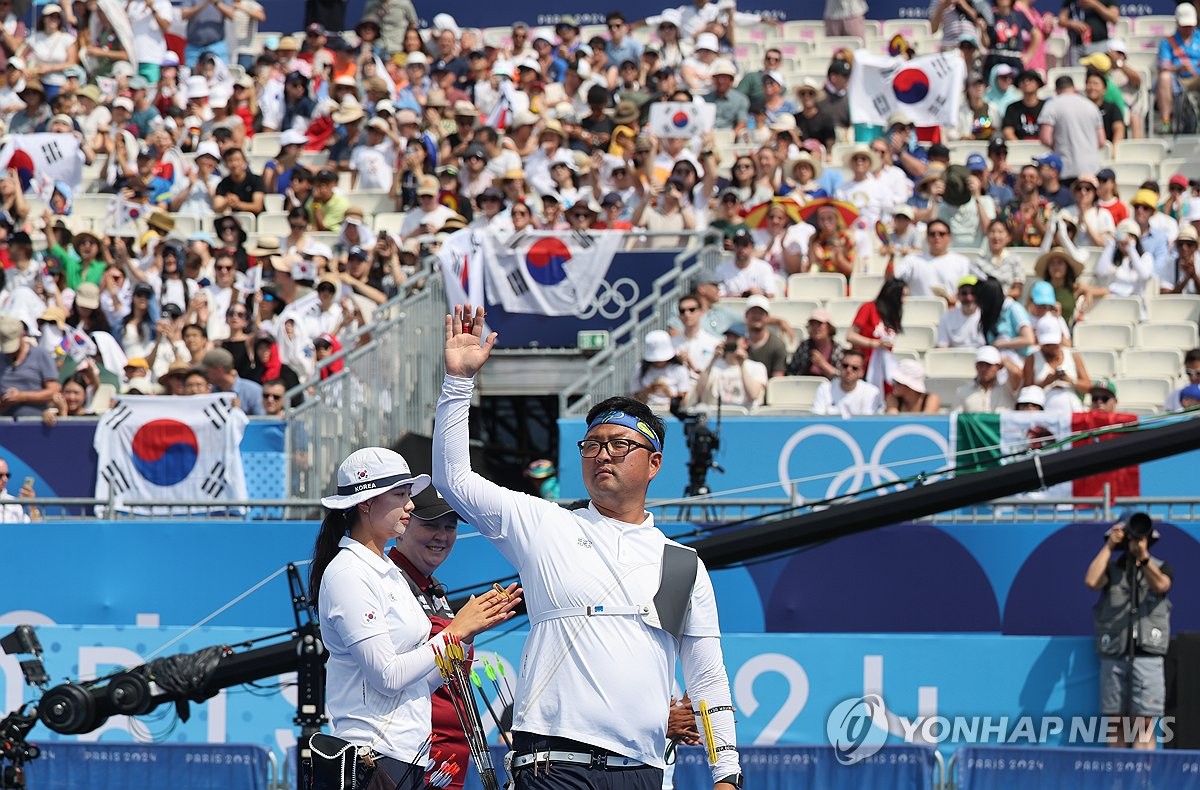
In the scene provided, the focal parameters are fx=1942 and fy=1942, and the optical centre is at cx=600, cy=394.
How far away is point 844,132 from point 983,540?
7.42 m

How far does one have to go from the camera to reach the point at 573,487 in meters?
13.6

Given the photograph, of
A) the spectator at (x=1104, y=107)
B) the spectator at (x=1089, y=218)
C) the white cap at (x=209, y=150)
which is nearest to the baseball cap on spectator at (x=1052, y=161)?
the spectator at (x=1089, y=218)

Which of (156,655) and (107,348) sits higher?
(107,348)

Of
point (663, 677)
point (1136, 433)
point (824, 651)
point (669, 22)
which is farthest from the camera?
point (669, 22)

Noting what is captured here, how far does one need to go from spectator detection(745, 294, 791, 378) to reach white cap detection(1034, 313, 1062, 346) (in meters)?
1.93

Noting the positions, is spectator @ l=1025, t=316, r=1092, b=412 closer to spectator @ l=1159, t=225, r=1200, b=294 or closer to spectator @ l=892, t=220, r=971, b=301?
spectator @ l=892, t=220, r=971, b=301

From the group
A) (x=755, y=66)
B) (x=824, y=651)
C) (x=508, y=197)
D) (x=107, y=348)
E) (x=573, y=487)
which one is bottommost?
(x=824, y=651)

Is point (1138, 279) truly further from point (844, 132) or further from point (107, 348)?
point (107, 348)

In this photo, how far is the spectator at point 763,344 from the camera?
14.7 metres

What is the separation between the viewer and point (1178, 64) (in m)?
18.6

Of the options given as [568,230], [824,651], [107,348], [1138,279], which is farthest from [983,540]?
[107,348]

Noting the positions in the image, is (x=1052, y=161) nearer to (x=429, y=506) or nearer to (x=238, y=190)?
(x=238, y=190)

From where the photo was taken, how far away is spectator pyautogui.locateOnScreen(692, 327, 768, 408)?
1419cm

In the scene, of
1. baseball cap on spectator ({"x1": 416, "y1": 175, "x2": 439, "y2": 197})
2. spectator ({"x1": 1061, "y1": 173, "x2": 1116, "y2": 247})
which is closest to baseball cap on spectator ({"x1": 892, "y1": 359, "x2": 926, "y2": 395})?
spectator ({"x1": 1061, "y1": 173, "x2": 1116, "y2": 247})
